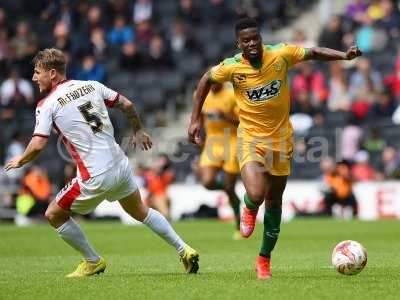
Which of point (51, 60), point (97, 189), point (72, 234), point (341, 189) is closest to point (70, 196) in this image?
point (97, 189)

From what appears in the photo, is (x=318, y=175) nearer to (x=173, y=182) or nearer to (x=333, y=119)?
(x=333, y=119)

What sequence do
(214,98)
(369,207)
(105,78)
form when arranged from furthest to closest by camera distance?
(105,78) → (369,207) → (214,98)

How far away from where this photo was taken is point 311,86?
24.9 m

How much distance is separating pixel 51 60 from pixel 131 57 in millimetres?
17420

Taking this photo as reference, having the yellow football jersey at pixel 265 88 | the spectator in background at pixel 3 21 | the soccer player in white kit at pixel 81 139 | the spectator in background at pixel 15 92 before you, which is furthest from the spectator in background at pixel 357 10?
the soccer player in white kit at pixel 81 139

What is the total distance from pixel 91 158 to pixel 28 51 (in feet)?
59.2

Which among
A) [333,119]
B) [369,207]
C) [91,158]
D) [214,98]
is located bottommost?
[369,207]

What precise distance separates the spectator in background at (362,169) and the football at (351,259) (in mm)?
13099

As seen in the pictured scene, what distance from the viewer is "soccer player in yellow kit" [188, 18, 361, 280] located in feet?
33.4

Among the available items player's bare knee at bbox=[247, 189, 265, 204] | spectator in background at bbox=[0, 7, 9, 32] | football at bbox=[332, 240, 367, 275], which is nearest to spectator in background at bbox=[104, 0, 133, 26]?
spectator in background at bbox=[0, 7, 9, 32]

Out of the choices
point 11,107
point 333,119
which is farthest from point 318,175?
point 11,107

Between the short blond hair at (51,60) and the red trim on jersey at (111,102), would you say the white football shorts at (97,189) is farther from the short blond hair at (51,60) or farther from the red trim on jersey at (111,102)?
the short blond hair at (51,60)

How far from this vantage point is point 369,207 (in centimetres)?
2286

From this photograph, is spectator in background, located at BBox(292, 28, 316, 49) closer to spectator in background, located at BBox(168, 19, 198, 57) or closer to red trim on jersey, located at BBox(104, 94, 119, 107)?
spectator in background, located at BBox(168, 19, 198, 57)
